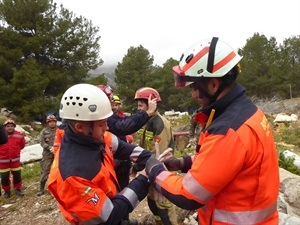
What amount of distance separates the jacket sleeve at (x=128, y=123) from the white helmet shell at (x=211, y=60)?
1837 millimetres

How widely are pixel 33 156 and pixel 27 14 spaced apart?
12.9 metres

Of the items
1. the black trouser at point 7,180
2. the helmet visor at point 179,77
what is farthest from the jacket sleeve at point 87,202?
the black trouser at point 7,180

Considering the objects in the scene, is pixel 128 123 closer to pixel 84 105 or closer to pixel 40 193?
pixel 84 105

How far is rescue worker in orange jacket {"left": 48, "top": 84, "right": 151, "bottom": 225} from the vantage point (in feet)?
6.48

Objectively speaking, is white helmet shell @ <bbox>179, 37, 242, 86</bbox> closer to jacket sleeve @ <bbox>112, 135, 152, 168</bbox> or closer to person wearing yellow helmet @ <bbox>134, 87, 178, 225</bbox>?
jacket sleeve @ <bbox>112, 135, 152, 168</bbox>

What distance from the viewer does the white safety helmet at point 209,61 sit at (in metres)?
1.87

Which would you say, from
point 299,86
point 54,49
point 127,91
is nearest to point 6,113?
point 54,49

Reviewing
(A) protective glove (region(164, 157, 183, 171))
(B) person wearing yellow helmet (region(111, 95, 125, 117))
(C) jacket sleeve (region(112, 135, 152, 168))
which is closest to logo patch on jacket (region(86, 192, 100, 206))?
(A) protective glove (region(164, 157, 183, 171))

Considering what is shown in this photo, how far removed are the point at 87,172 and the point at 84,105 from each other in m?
0.50

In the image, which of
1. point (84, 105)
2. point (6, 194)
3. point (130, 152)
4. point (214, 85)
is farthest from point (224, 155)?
point (6, 194)

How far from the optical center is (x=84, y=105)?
7.33ft

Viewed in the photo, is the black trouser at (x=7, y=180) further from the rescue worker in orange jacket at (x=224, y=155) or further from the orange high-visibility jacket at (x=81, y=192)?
the rescue worker in orange jacket at (x=224, y=155)

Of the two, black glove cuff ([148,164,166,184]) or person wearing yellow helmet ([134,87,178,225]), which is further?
person wearing yellow helmet ([134,87,178,225])

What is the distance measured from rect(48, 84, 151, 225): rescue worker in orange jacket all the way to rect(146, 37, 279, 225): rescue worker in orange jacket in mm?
353
